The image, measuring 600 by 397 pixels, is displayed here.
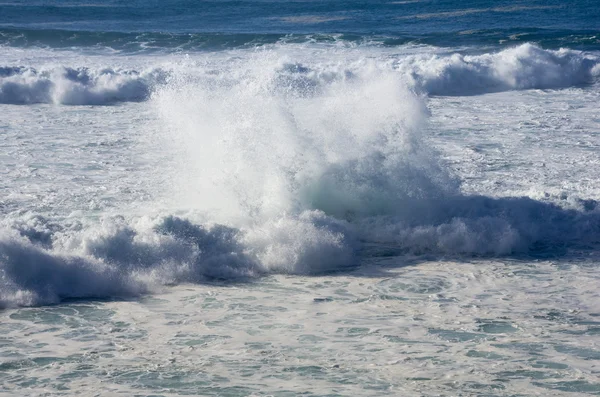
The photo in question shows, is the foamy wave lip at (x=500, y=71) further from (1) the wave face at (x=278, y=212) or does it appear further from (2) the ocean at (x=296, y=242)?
(1) the wave face at (x=278, y=212)

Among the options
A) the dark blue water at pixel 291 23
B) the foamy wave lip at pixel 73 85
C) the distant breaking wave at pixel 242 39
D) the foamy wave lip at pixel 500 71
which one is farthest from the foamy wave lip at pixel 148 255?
the dark blue water at pixel 291 23

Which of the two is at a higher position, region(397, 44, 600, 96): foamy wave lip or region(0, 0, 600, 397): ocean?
region(397, 44, 600, 96): foamy wave lip

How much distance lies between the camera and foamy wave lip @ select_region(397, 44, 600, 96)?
21453mm

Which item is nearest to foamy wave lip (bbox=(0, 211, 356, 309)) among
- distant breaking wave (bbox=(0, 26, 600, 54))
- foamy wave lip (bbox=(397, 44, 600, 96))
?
foamy wave lip (bbox=(397, 44, 600, 96))

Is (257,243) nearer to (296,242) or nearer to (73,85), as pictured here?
(296,242)

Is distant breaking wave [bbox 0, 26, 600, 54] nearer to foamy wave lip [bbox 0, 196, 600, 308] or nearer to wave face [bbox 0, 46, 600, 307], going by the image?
wave face [bbox 0, 46, 600, 307]

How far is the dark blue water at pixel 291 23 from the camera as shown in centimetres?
2806

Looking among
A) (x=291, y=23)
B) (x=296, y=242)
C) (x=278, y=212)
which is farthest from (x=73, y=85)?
(x=291, y=23)

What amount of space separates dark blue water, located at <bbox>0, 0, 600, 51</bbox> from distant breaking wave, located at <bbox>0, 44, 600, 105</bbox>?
3713 millimetres

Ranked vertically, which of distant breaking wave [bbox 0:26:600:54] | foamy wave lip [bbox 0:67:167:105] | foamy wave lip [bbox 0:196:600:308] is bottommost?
foamy wave lip [bbox 0:196:600:308]

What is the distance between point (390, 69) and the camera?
889 inches

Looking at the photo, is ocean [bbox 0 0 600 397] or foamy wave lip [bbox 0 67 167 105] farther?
foamy wave lip [bbox 0 67 167 105]

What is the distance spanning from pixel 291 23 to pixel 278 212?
22045 millimetres

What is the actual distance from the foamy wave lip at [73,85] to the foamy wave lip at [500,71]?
6161 mm
